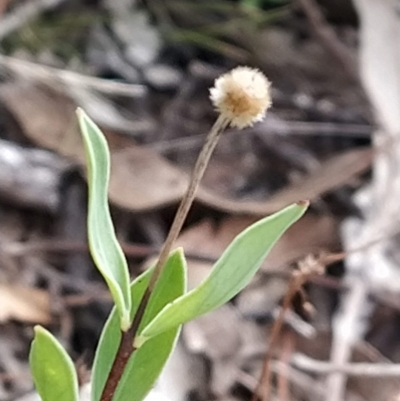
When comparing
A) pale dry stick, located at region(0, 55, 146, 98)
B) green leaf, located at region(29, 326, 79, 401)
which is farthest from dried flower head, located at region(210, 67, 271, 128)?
pale dry stick, located at region(0, 55, 146, 98)

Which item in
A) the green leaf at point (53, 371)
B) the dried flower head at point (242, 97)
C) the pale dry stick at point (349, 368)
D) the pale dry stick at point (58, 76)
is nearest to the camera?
the dried flower head at point (242, 97)

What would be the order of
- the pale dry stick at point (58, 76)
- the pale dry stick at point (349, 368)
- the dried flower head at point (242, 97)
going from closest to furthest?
the dried flower head at point (242, 97), the pale dry stick at point (349, 368), the pale dry stick at point (58, 76)

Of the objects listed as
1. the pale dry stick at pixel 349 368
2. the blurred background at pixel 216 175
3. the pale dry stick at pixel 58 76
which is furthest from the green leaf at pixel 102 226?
the pale dry stick at pixel 58 76

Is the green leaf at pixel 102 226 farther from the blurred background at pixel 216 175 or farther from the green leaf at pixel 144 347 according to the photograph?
the blurred background at pixel 216 175

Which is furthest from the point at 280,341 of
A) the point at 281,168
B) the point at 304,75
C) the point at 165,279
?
the point at 304,75

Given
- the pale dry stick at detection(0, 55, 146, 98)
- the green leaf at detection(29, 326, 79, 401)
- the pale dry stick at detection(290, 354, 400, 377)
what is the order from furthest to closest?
the pale dry stick at detection(0, 55, 146, 98) → the pale dry stick at detection(290, 354, 400, 377) → the green leaf at detection(29, 326, 79, 401)

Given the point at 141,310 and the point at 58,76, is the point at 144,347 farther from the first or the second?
the point at 58,76

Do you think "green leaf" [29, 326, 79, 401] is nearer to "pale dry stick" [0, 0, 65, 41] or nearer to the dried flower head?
the dried flower head
